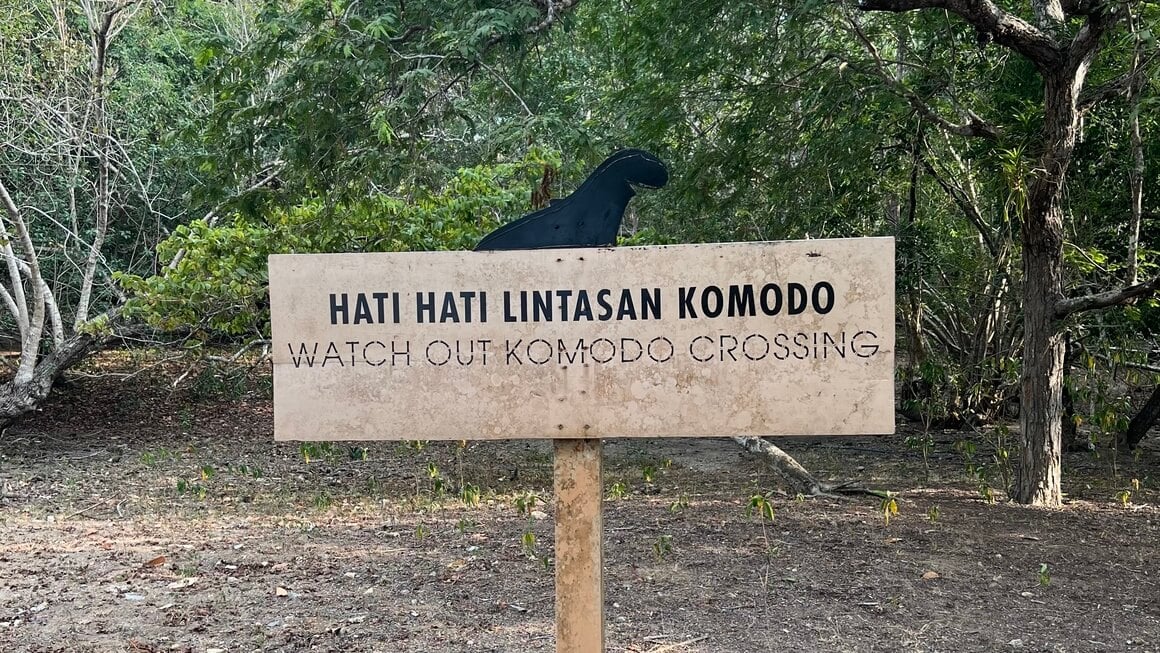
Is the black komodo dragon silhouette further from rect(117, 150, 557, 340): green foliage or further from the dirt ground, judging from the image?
rect(117, 150, 557, 340): green foliage

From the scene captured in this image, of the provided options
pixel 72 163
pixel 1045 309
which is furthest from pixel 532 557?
pixel 72 163

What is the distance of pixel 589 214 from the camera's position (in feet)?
9.42

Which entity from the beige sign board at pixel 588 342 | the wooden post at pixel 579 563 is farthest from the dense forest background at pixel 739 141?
the wooden post at pixel 579 563

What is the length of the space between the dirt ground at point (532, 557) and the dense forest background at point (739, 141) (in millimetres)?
1006

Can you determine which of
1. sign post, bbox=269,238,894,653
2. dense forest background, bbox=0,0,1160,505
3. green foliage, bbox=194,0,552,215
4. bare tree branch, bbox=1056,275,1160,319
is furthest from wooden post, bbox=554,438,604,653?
bare tree branch, bbox=1056,275,1160,319

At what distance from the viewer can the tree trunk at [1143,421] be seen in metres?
9.20

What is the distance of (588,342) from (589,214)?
40 centimetres

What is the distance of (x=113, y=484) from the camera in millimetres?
8625

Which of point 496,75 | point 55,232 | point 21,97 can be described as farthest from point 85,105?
point 496,75

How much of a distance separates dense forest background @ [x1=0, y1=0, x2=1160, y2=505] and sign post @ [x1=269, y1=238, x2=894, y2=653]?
2.94m

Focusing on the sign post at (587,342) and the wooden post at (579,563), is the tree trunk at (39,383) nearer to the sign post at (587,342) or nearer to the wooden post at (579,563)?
the sign post at (587,342)

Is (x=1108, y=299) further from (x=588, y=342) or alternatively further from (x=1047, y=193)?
(x=588, y=342)

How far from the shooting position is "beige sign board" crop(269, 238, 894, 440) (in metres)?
2.67

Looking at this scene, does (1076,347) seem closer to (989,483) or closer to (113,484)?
(989,483)
